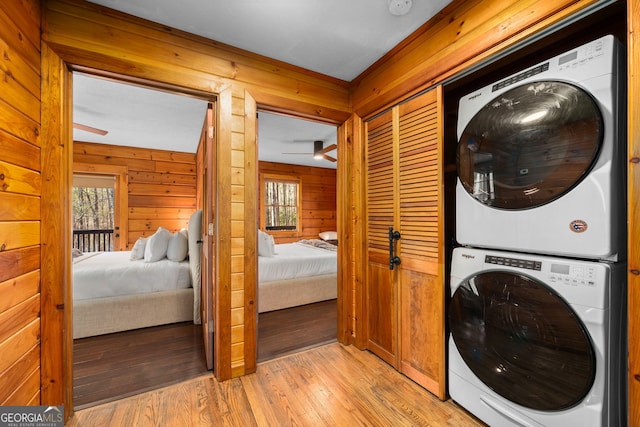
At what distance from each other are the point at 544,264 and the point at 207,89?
216 centimetres

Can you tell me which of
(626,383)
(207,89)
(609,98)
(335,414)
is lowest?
(335,414)

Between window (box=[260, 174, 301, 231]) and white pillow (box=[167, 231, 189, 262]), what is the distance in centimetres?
278

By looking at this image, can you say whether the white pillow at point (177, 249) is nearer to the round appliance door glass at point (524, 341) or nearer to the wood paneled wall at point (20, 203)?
the wood paneled wall at point (20, 203)

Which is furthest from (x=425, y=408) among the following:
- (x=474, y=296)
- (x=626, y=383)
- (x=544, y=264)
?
(x=544, y=264)

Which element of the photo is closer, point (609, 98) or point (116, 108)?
point (609, 98)

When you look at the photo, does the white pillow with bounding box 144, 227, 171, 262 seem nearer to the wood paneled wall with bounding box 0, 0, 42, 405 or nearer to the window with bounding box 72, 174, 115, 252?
the wood paneled wall with bounding box 0, 0, 42, 405

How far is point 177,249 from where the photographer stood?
314 centimetres

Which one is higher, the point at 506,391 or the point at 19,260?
the point at 19,260

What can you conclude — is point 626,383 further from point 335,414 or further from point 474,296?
point 335,414

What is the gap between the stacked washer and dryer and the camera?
3.35 ft

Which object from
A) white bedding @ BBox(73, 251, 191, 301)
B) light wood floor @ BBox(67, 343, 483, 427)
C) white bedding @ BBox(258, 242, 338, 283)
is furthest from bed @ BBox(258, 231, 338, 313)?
light wood floor @ BBox(67, 343, 483, 427)

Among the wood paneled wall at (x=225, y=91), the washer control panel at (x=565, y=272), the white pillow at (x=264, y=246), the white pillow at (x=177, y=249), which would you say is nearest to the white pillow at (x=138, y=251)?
the white pillow at (x=177, y=249)

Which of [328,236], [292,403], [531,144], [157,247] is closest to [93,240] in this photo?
[157,247]

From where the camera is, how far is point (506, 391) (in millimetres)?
1282
